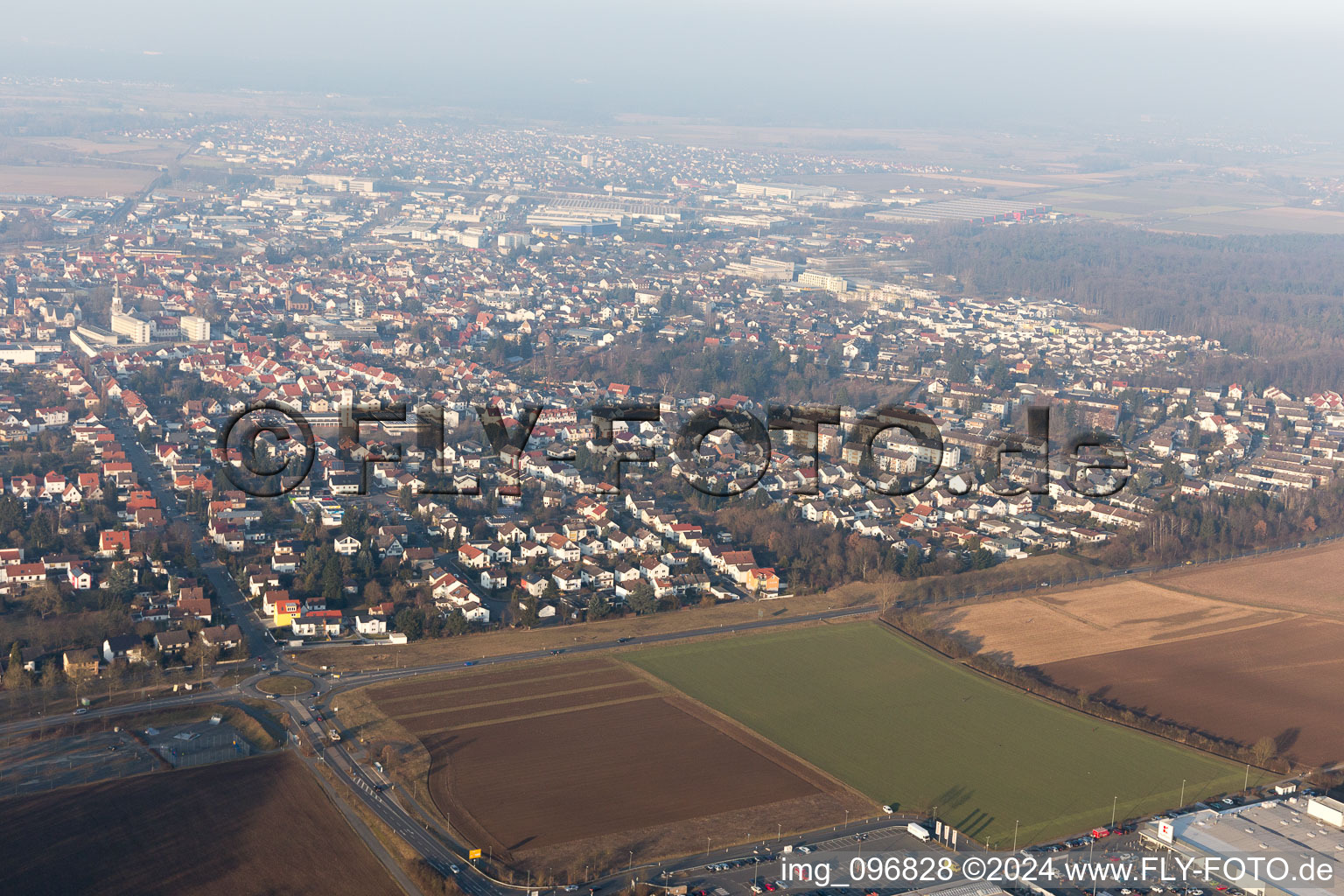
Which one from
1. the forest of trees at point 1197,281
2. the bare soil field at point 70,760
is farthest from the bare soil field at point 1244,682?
the forest of trees at point 1197,281

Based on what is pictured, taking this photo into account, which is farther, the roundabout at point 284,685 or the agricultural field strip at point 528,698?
the roundabout at point 284,685

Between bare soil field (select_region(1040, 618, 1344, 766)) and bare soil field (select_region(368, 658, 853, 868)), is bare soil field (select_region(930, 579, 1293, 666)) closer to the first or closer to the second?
bare soil field (select_region(1040, 618, 1344, 766))

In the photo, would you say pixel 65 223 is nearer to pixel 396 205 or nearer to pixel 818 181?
pixel 396 205

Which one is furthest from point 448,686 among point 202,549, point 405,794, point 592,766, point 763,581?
point 202,549

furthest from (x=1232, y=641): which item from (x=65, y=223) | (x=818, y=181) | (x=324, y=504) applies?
(x=818, y=181)

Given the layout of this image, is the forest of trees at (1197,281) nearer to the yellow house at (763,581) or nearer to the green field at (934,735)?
the yellow house at (763,581)

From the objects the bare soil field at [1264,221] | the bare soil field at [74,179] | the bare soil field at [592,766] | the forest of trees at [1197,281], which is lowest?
the bare soil field at [592,766]
